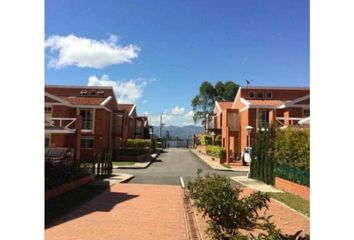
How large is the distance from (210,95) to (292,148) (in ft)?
204

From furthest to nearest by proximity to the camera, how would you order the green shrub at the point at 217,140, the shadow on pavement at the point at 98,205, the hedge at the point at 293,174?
the green shrub at the point at 217,140 < the hedge at the point at 293,174 < the shadow on pavement at the point at 98,205

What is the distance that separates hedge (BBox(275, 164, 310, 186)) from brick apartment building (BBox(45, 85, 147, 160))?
15.9 metres

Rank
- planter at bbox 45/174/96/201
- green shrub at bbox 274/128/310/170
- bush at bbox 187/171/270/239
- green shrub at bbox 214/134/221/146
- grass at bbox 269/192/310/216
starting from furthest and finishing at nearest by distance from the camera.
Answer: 1. green shrub at bbox 214/134/221/146
2. green shrub at bbox 274/128/310/170
3. planter at bbox 45/174/96/201
4. grass at bbox 269/192/310/216
5. bush at bbox 187/171/270/239

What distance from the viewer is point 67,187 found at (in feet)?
50.3

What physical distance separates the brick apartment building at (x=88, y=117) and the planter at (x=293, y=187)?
16029 millimetres

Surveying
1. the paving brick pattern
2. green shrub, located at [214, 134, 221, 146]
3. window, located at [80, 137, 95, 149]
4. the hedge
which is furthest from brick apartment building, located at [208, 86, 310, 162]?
the paving brick pattern

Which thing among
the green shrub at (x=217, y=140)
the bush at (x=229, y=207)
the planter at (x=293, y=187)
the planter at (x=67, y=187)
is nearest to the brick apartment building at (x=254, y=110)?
the green shrub at (x=217, y=140)

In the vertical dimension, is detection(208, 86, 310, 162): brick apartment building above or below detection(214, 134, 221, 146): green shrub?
above

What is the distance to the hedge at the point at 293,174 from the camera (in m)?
15.1

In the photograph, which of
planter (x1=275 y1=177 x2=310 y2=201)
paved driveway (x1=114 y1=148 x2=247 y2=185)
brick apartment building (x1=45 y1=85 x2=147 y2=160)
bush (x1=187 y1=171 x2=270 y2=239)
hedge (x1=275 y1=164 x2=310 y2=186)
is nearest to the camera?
bush (x1=187 y1=171 x2=270 y2=239)

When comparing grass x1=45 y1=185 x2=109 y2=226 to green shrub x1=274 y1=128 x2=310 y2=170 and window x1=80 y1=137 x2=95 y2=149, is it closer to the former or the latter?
green shrub x1=274 y1=128 x2=310 y2=170

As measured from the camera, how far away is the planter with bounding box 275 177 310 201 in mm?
14845

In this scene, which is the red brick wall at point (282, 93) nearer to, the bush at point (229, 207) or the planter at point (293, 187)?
the planter at point (293, 187)
